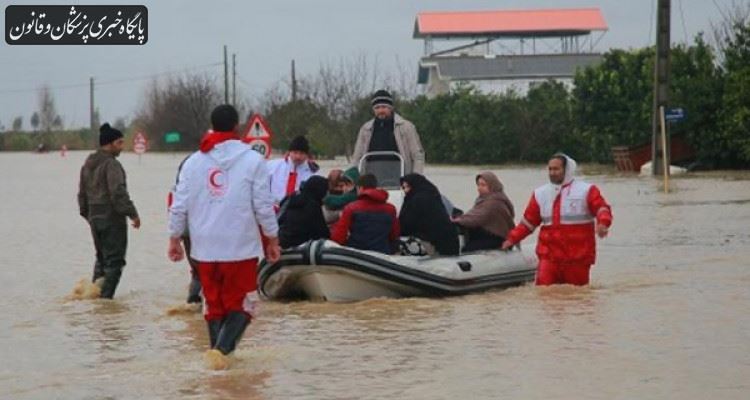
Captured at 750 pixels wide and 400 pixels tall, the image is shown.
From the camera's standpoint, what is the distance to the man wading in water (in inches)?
632

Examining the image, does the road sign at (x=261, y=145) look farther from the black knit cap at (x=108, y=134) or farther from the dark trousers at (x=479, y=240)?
the black knit cap at (x=108, y=134)

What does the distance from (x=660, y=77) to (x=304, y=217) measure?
96.9 ft

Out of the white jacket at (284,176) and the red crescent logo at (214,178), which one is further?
the white jacket at (284,176)

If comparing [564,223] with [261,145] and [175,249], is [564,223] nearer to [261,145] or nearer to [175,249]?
[175,249]

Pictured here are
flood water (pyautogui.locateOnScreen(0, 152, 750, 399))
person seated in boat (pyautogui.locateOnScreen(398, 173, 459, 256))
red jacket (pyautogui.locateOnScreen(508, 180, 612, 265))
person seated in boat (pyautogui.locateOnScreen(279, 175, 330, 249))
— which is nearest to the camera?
flood water (pyautogui.locateOnScreen(0, 152, 750, 399))

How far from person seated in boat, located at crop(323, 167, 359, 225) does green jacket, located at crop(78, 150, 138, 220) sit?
1804 millimetres

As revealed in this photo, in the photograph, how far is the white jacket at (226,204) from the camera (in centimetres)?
1094

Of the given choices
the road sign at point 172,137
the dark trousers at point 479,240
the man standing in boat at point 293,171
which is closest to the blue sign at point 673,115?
the man standing in boat at point 293,171

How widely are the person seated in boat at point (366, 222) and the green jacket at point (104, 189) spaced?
1.96m

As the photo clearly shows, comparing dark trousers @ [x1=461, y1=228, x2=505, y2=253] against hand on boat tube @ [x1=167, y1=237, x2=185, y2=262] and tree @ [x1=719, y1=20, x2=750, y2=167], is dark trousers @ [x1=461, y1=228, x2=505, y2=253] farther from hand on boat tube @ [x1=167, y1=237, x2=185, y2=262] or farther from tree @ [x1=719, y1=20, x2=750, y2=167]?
tree @ [x1=719, y1=20, x2=750, y2=167]

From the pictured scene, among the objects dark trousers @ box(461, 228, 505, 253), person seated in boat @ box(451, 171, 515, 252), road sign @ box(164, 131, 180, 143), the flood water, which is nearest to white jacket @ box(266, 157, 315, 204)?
the flood water

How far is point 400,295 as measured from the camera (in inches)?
635

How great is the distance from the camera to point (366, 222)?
52.0 ft

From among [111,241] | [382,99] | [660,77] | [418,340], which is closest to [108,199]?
[111,241]
